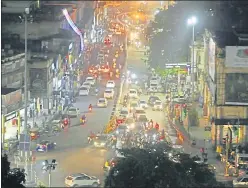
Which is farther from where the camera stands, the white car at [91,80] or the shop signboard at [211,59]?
the white car at [91,80]

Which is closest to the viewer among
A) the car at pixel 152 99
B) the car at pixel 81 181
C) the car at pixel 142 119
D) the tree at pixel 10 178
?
the tree at pixel 10 178

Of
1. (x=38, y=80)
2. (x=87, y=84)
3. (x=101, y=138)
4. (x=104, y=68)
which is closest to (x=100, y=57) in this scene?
(x=104, y=68)

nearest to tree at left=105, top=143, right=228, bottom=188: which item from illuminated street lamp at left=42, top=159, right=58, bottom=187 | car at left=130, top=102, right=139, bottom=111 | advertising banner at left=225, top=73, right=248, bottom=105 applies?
illuminated street lamp at left=42, top=159, right=58, bottom=187

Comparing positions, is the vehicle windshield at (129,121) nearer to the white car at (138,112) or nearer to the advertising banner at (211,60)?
the white car at (138,112)

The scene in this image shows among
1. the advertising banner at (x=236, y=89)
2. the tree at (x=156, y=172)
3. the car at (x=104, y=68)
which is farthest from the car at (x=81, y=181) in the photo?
the car at (x=104, y=68)

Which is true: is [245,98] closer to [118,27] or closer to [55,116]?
[55,116]

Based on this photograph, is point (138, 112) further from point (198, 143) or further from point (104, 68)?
point (104, 68)

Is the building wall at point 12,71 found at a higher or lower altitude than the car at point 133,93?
higher

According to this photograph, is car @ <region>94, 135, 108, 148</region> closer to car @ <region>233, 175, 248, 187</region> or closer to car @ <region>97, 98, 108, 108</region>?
car @ <region>97, 98, 108, 108</region>
